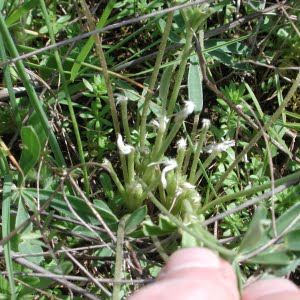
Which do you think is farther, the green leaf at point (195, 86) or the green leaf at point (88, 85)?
the green leaf at point (88, 85)

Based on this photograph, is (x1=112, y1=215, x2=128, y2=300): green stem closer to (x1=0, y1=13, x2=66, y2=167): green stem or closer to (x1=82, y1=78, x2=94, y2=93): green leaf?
(x1=0, y1=13, x2=66, y2=167): green stem

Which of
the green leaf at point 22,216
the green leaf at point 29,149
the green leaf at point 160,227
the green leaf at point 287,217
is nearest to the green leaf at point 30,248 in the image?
the green leaf at point 22,216

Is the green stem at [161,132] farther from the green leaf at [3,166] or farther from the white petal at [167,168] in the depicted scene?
the green leaf at [3,166]

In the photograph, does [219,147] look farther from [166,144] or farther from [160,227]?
[160,227]

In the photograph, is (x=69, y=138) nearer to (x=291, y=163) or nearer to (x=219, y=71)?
(x=219, y=71)

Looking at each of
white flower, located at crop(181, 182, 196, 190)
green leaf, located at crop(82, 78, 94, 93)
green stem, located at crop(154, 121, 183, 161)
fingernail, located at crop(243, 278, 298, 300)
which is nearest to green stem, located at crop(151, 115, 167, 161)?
green stem, located at crop(154, 121, 183, 161)

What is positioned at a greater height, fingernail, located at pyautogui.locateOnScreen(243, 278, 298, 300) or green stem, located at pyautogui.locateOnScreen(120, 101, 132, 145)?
green stem, located at pyautogui.locateOnScreen(120, 101, 132, 145)
